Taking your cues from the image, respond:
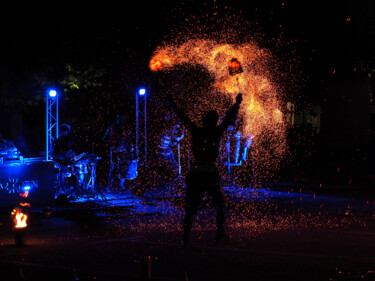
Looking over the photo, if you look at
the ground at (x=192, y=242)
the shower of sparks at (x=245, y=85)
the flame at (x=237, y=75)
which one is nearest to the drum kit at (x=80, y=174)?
the ground at (x=192, y=242)

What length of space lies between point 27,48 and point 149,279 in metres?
16.1

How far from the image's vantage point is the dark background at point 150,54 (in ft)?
67.6

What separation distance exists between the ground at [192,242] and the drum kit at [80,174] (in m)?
0.53

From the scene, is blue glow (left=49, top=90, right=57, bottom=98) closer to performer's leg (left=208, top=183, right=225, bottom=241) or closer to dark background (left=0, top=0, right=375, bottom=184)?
dark background (left=0, top=0, right=375, bottom=184)

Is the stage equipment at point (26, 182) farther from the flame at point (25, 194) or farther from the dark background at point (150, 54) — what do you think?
the dark background at point (150, 54)

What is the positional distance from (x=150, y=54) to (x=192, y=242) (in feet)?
49.5

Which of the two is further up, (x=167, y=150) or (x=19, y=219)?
(x=167, y=150)

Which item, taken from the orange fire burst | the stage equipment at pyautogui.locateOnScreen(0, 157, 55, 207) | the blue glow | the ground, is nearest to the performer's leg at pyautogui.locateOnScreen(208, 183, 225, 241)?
the ground

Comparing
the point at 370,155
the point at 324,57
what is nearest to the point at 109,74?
the point at 324,57

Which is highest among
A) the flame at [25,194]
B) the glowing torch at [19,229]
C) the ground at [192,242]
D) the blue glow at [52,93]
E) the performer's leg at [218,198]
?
the blue glow at [52,93]

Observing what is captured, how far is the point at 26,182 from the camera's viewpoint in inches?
497

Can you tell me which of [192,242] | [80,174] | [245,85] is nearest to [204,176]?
[192,242]

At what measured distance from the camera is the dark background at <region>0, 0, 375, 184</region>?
20.6 meters

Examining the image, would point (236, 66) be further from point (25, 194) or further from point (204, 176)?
point (204, 176)
